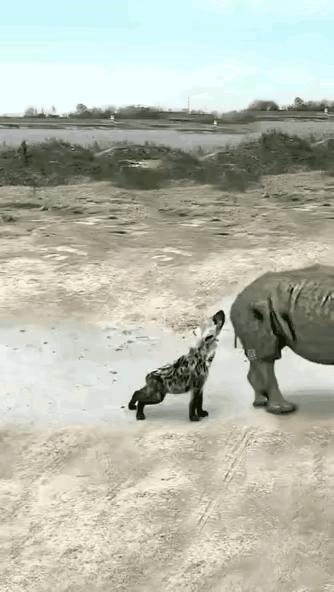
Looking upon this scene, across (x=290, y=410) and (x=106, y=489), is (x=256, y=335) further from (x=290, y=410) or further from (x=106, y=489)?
(x=106, y=489)

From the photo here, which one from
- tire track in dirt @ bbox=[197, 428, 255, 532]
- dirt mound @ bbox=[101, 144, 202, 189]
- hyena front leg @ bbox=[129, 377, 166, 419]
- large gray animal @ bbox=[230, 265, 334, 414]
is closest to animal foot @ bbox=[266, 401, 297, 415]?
large gray animal @ bbox=[230, 265, 334, 414]

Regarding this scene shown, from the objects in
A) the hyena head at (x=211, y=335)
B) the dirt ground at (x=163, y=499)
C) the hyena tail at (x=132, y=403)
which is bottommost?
the dirt ground at (x=163, y=499)

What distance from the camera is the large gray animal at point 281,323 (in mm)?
8977

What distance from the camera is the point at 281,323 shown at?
909cm

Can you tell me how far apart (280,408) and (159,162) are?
72.8 feet

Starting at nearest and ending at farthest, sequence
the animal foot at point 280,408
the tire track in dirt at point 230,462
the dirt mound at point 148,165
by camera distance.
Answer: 1. the tire track in dirt at point 230,462
2. the animal foot at point 280,408
3. the dirt mound at point 148,165

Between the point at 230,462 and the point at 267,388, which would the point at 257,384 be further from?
the point at 230,462

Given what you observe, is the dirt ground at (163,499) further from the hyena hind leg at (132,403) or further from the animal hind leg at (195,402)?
the hyena hind leg at (132,403)

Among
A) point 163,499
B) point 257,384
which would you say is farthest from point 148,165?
point 163,499

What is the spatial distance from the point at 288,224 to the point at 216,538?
50.2ft

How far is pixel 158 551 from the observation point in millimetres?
6598

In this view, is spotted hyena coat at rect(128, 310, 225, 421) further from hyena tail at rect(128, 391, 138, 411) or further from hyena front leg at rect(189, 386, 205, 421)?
hyena tail at rect(128, 391, 138, 411)

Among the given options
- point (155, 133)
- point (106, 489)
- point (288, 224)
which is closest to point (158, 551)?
point (106, 489)

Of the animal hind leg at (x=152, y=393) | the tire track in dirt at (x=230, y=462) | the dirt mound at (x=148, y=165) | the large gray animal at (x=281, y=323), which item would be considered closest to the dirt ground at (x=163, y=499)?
the tire track in dirt at (x=230, y=462)
